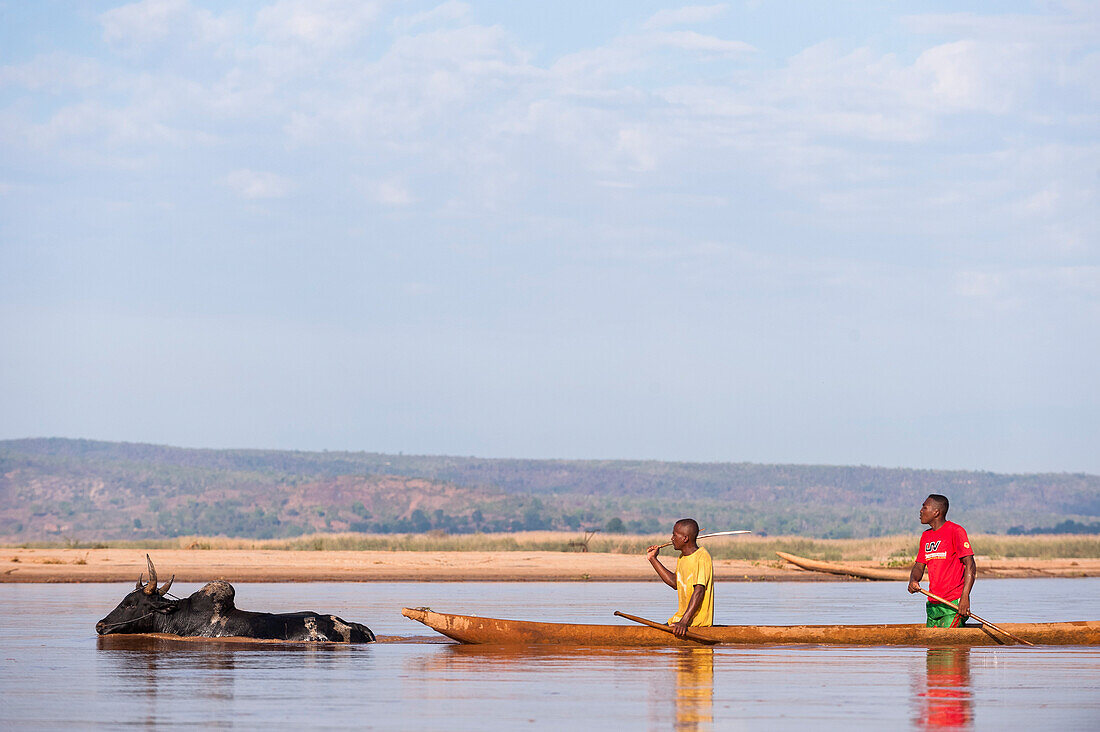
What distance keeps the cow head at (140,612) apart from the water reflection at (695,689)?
6.57 meters

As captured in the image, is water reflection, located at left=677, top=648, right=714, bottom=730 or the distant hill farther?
the distant hill

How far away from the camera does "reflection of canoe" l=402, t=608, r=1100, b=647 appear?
55.4ft

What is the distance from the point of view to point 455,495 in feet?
458

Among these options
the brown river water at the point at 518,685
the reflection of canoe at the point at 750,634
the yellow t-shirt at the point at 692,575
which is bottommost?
the brown river water at the point at 518,685

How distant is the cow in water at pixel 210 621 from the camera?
18.0 meters

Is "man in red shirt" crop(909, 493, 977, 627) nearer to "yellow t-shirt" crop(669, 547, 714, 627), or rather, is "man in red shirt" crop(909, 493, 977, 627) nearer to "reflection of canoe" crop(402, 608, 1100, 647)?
"reflection of canoe" crop(402, 608, 1100, 647)

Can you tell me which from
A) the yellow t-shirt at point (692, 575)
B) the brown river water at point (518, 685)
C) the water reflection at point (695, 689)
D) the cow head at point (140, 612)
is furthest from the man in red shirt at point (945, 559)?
the cow head at point (140, 612)

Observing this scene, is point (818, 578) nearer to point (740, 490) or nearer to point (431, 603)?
point (431, 603)

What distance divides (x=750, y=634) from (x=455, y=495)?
4859 inches

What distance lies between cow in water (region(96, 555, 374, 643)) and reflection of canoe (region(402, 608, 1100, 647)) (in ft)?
5.31

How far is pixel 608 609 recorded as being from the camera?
26500mm

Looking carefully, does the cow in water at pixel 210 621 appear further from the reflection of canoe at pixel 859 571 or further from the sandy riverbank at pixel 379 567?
the reflection of canoe at pixel 859 571

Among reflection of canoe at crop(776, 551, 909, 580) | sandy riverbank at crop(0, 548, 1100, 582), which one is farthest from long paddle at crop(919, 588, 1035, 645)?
sandy riverbank at crop(0, 548, 1100, 582)

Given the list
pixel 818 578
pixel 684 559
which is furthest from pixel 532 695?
pixel 818 578
